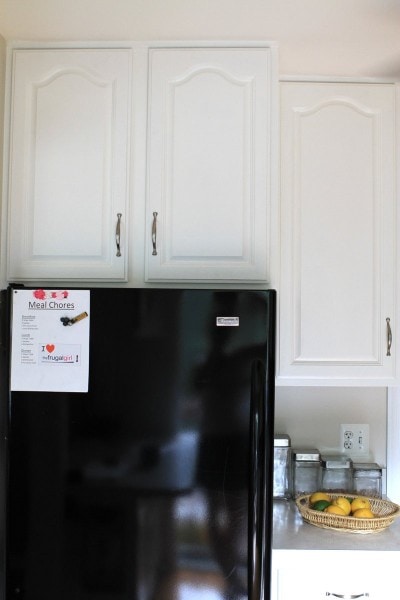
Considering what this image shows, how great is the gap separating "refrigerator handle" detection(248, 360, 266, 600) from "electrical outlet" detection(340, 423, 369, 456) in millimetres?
814

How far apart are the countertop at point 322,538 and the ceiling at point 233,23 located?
1.54 m

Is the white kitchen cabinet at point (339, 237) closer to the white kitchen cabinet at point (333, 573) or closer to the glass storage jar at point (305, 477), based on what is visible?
the glass storage jar at point (305, 477)

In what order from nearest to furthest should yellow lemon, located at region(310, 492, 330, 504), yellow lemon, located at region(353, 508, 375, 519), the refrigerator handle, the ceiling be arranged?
the refrigerator handle < the ceiling < yellow lemon, located at region(353, 508, 375, 519) < yellow lemon, located at region(310, 492, 330, 504)

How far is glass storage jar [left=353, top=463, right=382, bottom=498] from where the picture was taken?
200cm

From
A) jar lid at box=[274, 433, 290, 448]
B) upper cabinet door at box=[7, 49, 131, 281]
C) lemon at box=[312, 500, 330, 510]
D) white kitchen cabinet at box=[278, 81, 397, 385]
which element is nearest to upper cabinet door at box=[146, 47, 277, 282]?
upper cabinet door at box=[7, 49, 131, 281]

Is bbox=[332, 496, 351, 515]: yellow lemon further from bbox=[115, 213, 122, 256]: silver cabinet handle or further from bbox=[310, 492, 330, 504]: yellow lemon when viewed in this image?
bbox=[115, 213, 122, 256]: silver cabinet handle

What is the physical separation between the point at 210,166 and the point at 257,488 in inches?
37.1

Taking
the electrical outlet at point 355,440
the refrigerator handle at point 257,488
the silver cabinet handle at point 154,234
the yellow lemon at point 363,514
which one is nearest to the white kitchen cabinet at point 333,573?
the yellow lemon at point 363,514

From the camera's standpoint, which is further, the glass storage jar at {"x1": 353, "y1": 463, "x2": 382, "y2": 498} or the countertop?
the glass storage jar at {"x1": 353, "y1": 463, "x2": 382, "y2": 498}

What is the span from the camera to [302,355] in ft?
5.88

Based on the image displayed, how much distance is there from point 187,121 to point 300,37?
0.43 meters

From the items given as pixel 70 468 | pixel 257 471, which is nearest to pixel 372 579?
pixel 257 471

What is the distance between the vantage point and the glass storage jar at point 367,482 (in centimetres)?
200

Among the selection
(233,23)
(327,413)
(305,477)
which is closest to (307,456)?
(305,477)
